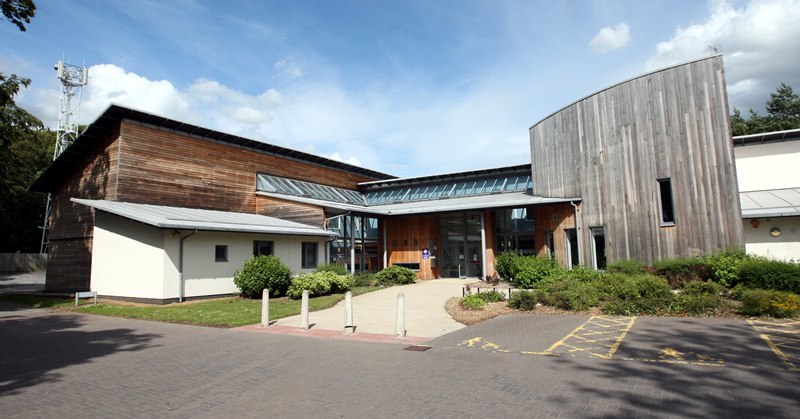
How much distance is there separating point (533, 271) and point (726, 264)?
6.25 m

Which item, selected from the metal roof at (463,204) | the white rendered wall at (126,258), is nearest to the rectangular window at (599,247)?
the metal roof at (463,204)

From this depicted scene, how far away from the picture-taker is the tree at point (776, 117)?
37.9 m

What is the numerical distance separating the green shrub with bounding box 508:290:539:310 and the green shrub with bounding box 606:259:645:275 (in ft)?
16.6

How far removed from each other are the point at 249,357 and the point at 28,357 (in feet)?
13.7

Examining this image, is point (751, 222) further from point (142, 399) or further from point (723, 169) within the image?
point (142, 399)

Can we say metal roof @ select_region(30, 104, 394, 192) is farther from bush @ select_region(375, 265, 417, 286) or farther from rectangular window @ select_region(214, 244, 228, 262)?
bush @ select_region(375, 265, 417, 286)

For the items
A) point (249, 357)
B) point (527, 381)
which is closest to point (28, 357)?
point (249, 357)

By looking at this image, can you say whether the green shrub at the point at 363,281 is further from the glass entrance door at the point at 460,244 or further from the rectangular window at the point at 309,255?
the glass entrance door at the point at 460,244

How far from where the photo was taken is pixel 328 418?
5066mm

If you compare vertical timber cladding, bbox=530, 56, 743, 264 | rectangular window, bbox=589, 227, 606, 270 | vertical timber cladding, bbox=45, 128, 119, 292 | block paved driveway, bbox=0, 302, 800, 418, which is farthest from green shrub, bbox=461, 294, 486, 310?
vertical timber cladding, bbox=45, 128, 119, 292

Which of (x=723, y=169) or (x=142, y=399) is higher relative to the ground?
(x=723, y=169)

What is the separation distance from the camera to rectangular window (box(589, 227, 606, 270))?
19875mm

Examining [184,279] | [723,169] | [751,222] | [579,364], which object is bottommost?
[579,364]

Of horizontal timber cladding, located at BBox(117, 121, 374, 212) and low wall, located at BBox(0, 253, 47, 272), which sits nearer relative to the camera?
horizontal timber cladding, located at BBox(117, 121, 374, 212)
